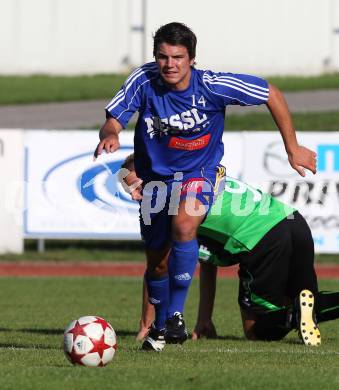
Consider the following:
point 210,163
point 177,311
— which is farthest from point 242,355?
point 210,163

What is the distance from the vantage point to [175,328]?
856 cm

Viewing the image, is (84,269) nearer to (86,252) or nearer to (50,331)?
(86,252)

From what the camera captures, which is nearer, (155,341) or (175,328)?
(175,328)

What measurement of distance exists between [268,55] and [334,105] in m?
7.22

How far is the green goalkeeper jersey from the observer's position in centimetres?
966

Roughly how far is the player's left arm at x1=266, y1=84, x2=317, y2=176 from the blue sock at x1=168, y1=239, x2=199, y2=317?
946 mm

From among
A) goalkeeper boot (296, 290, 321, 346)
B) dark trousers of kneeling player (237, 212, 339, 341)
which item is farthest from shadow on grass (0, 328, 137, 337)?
goalkeeper boot (296, 290, 321, 346)

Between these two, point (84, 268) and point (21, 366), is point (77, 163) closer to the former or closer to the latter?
point (84, 268)

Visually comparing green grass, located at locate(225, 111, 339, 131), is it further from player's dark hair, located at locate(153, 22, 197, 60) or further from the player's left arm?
player's dark hair, located at locate(153, 22, 197, 60)

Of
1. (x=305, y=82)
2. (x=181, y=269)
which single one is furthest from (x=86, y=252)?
(x=305, y=82)

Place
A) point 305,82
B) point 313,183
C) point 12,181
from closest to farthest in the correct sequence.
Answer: point 313,183 → point 12,181 → point 305,82

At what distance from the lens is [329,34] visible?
3741cm

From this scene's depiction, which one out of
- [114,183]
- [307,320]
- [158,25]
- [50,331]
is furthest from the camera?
[158,25]

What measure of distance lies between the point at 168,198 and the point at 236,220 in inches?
39.7
